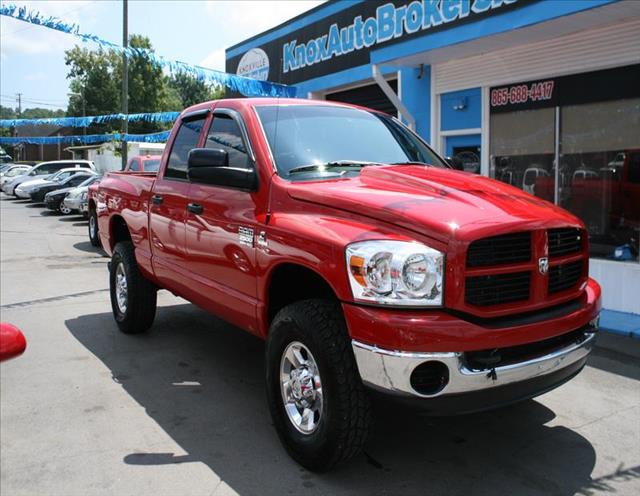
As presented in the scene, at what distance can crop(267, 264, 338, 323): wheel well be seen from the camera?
360 cm

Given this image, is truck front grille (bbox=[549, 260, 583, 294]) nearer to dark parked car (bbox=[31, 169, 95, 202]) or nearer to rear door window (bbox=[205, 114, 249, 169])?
rear door window (bbox=[205, 114, 249, 169])

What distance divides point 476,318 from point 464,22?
7.96 meters

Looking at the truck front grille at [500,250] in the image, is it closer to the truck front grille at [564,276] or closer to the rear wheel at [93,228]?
the truck front grille at [564,276]

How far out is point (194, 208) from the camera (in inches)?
177

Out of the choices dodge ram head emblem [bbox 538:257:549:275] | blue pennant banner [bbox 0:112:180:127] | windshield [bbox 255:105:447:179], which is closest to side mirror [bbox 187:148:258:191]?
windshield [bbox 255:105:447:179]

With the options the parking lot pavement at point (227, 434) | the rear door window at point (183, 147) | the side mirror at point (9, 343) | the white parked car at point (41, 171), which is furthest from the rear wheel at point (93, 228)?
the white parked car at point (41, 171)

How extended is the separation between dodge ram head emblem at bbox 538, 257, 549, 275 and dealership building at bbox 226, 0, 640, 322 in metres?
4.98

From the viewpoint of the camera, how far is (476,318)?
2.95 m

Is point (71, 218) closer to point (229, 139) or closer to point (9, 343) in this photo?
point (229, 139)

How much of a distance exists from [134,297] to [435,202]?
369cm

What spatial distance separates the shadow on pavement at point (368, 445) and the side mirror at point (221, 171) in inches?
63.7

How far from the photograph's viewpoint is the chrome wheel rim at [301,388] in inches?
130

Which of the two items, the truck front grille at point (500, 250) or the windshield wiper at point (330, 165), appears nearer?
the truck front grille at point (500, 250)

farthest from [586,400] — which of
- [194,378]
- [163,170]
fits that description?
[163,170]
